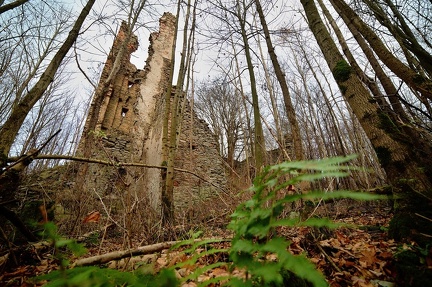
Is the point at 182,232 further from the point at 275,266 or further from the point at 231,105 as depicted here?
the point at 231,105

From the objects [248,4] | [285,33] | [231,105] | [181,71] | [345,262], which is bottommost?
[345,262]

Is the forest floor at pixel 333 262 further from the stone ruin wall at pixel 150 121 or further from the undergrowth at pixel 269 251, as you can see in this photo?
the stone ruin wall at pixel 150 121

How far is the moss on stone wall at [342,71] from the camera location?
2.97m

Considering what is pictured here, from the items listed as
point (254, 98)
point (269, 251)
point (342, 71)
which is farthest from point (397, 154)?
point (254, 98)

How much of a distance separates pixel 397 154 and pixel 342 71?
136 centimetres

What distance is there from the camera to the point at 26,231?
86.4 inches

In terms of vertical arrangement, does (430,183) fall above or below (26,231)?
above

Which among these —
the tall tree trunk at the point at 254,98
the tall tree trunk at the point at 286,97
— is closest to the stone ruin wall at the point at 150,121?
the tall tree trunk at the point at 254,98

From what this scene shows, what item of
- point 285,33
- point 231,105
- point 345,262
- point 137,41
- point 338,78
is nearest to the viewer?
point 345,262

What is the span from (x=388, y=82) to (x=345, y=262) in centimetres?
433

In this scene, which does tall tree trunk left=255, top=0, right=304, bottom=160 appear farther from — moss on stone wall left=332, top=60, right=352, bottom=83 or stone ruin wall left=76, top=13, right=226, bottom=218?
stone ruin wall left=76, top=13, right=226, bottom=218

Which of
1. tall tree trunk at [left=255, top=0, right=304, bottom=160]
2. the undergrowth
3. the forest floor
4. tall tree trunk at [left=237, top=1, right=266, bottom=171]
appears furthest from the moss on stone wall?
the undergrowth

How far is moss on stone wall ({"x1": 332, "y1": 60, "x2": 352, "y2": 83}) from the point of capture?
2971 millimetres

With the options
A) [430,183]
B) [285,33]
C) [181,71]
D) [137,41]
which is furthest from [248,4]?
[137,41]
